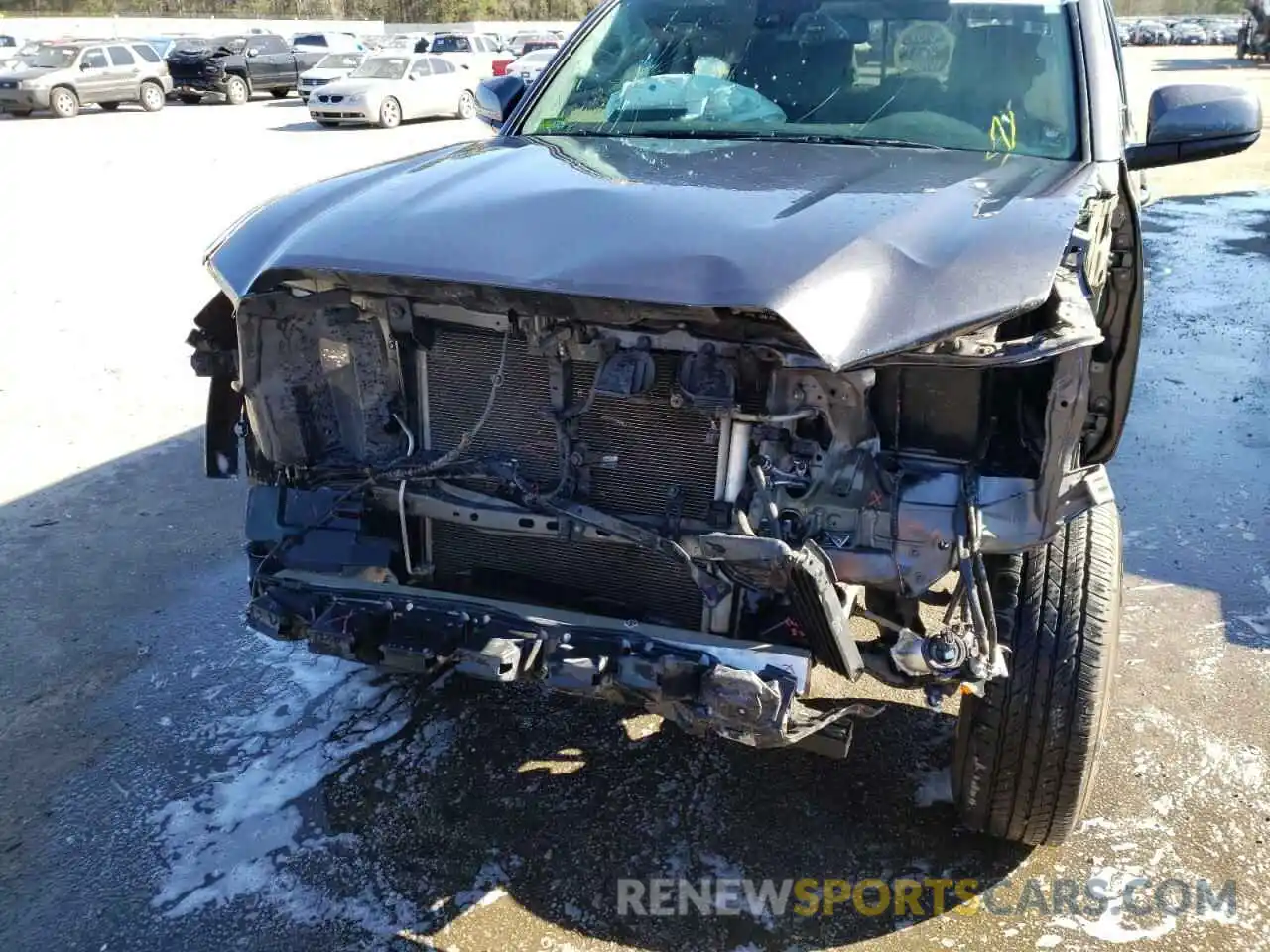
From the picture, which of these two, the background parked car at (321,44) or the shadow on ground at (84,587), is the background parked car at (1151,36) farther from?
the shadow on ground at (84,587)

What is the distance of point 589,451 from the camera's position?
245 cm

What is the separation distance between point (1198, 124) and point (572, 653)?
2.54m

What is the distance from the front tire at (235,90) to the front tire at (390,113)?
21.6 ft

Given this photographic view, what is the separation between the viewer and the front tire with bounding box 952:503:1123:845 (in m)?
2.31

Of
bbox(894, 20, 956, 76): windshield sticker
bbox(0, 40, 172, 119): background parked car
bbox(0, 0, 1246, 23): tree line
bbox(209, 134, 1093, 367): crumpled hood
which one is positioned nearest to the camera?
bbox(209, 134, 1093, 367): crumpled hood

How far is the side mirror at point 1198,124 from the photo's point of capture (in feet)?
10.3

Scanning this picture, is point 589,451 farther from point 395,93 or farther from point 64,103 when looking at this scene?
point 64,103

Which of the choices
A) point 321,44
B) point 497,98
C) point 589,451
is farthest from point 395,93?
point 589,451

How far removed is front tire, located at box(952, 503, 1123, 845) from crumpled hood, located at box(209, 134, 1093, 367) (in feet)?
2.24

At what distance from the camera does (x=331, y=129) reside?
18.5 meters

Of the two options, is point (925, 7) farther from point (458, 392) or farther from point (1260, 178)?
point (1260, 178)

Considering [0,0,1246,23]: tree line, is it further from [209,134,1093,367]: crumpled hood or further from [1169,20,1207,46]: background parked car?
[209,134,1093,367]: crumpled hood

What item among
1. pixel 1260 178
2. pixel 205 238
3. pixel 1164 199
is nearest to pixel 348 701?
pixel 205 238

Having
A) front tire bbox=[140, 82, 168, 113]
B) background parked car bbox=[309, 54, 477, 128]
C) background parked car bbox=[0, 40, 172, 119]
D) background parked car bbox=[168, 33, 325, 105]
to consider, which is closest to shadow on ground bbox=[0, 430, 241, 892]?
background parked car bbox=[309, 54, 477, 128]
